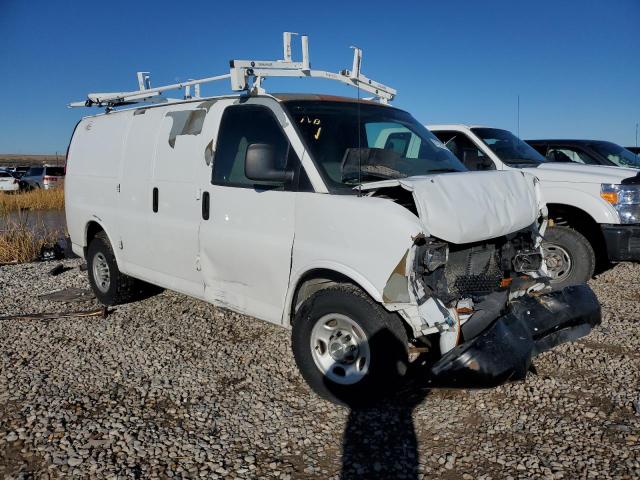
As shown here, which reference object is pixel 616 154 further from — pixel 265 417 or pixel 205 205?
pixel 265 417

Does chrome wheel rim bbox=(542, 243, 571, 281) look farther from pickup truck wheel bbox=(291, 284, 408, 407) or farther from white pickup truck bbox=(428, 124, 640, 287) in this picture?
pickup truck wheel bbox=(291, 284, 408, 407)

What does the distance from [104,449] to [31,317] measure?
3.20 m

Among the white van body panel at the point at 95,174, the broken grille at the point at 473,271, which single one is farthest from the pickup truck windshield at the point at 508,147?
the white van body panel at the point at 95,174

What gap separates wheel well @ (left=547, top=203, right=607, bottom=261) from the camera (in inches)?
266

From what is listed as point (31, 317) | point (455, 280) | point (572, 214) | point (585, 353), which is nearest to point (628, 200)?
point (572, 214)

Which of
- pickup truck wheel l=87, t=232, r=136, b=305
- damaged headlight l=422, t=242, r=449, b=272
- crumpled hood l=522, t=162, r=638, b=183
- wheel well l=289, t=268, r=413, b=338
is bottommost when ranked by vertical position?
pickup truck wheel l=87, t=232, r=136, b=305

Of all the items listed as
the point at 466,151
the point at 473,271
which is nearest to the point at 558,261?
the point at 466,151

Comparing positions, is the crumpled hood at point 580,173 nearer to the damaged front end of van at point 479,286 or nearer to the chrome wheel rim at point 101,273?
the damaged front end of van at point 479,286

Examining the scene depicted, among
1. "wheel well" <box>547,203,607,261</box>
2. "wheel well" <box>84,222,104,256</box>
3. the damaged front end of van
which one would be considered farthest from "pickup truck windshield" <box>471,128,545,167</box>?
"wheel well" <box>84,222,104,256</box>

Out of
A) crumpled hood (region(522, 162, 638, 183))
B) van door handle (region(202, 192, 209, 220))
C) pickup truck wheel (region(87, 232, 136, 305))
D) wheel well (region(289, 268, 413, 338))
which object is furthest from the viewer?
crumpled hood (region(522, 162, 638, 183))

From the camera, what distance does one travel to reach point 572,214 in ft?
22.7

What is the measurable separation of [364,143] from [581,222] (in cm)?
365

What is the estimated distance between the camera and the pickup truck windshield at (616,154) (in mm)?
9422

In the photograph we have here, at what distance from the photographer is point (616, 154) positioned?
960 cm
